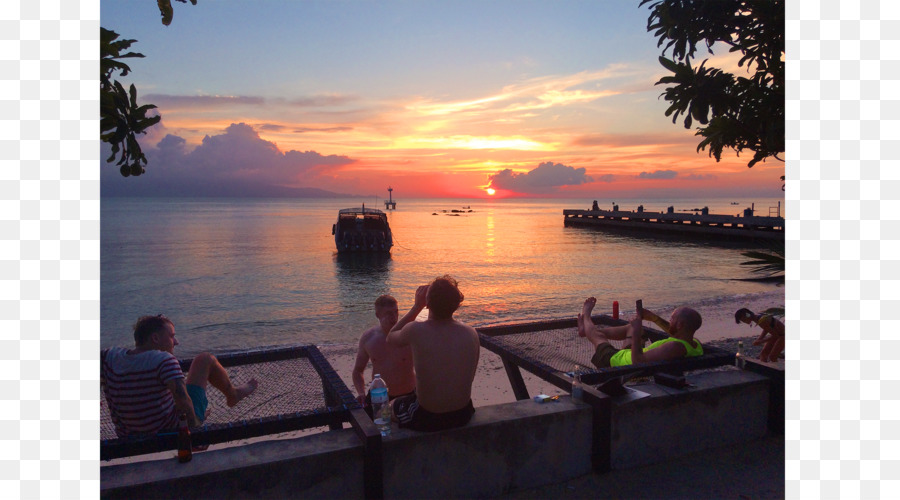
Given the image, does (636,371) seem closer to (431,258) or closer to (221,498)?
(221,498)

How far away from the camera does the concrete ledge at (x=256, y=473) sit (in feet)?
8.52

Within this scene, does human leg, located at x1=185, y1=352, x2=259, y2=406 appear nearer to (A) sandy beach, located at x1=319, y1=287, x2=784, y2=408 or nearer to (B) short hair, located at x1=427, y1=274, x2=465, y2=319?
(B) short hair, located at x1=427, y1=274, x2=465, y2=319

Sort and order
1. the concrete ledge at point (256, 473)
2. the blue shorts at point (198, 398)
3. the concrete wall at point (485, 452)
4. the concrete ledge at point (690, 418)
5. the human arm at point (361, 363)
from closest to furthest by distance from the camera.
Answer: the concrete ledge at point (256, 473), the concrete wall at point (485, 452), the concrete ledge at point (690, 418), the blue shorts at point (198, 398), the human arm at point (361, 363)

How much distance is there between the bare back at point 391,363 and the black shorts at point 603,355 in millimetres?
1859

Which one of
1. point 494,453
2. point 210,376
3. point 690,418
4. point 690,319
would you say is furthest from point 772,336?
point 210,376

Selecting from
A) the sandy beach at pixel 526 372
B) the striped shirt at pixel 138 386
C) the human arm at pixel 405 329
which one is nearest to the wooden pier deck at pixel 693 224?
the sandy beach at pixel 526 372

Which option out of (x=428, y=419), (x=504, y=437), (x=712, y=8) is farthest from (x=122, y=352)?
(x=712, y=8)

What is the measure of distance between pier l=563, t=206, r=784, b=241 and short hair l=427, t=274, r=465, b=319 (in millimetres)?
38414

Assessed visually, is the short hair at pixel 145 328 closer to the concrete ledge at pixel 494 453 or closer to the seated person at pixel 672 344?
the concrete ledge at pixel 494 453

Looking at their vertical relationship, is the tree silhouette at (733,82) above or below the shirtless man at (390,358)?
above

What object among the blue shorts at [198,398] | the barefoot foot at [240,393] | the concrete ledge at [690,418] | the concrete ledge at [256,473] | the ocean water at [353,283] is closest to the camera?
the concrete ledge at [256,473]

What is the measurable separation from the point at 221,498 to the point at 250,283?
27460 millimetres

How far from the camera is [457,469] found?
3242 mm

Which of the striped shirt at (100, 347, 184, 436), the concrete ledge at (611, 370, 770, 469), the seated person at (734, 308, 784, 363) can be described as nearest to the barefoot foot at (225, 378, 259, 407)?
the striped shirt at (100, 347, 184, 436)
